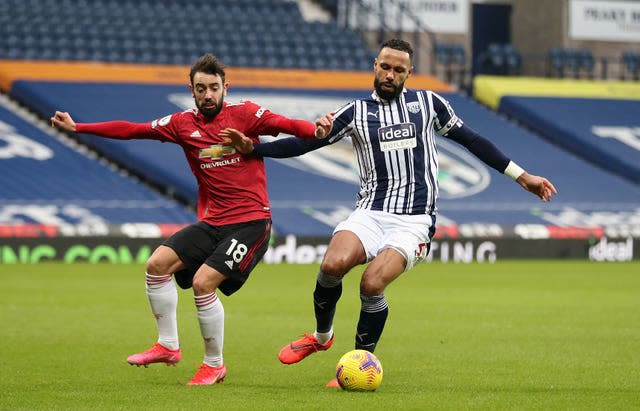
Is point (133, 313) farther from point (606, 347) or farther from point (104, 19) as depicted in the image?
point (104, 19)

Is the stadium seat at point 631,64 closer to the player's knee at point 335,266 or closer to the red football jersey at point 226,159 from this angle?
the red football jersey at point 226,159

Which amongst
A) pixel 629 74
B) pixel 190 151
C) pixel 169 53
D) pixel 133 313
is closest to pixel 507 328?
pixel 133 313

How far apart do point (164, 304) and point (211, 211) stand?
2.25 feet

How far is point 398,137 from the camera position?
8.38m

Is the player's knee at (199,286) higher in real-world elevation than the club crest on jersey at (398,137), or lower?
Answer: lower

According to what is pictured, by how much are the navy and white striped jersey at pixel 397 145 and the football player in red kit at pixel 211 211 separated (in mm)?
412

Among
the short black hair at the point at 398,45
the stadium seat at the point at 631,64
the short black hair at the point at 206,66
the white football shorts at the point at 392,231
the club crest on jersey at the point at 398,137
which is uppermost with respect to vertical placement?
the short black hair at the point at 398,45

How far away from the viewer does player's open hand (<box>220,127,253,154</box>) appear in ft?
26.6

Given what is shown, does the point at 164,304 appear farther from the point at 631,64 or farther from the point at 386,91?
the point at 631,64

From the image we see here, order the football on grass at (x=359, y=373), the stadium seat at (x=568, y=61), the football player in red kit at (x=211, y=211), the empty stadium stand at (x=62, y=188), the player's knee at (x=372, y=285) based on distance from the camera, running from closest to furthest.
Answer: the football on grass at (x=359, y=373), the player's knee at (x=372, y=285), the football player in red kit at (x=211, y=211), the empty stadium stand at (x=62, y=188), the stadium seat at (x=568, y=61)

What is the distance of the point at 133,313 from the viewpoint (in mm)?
13508

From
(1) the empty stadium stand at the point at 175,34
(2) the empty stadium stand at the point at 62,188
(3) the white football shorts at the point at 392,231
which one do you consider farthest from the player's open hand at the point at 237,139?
(1) the empty stadium stand at the point at 175,34

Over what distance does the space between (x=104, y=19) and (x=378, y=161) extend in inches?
916

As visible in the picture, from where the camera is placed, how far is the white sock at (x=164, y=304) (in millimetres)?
8352
